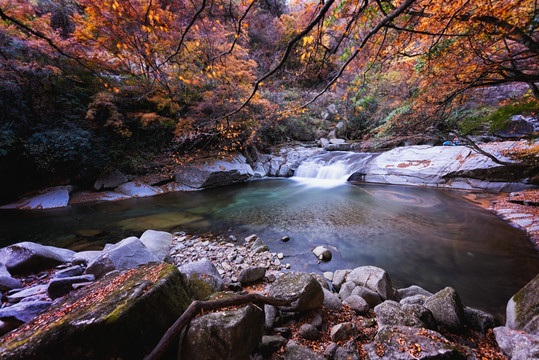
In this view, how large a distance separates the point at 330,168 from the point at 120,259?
1137 cm

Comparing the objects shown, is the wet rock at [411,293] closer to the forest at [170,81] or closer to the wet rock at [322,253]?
the wet rock at [322,253]

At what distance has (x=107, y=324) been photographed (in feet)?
4.04

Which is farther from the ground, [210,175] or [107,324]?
[210,175]

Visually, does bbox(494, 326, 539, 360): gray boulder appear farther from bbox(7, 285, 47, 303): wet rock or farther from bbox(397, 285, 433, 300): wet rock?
bbox(7, 285, 47, 303): wet rock

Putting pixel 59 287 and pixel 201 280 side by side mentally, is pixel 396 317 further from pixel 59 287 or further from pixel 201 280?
pixel 59 287

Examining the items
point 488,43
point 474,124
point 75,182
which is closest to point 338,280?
point 488,43

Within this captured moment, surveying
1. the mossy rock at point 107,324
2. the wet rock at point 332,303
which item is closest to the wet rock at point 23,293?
the mossy rock at point 107,324

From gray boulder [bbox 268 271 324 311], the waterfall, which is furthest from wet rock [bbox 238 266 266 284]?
the waterfall

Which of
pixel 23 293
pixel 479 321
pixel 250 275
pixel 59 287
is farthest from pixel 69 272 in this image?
pixel 479 321

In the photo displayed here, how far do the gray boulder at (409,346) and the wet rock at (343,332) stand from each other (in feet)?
0.68

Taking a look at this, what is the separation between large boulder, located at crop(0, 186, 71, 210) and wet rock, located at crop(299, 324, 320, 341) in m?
10.9

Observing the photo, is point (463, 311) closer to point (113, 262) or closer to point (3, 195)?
point (113, 262)

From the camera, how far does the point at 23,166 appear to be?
7.56 m

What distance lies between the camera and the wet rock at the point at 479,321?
207cm
